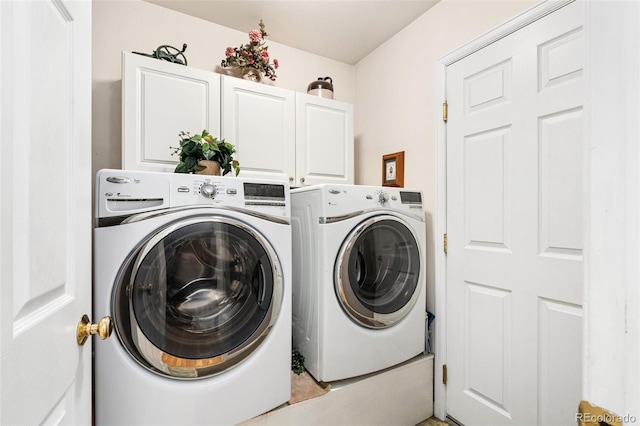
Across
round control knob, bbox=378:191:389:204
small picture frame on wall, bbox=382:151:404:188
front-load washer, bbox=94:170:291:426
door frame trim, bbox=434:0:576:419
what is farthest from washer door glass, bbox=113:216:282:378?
small picture frame on wall, bbox=382:151:404:188

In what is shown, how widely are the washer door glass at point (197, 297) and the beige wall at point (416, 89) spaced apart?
3.63 feet

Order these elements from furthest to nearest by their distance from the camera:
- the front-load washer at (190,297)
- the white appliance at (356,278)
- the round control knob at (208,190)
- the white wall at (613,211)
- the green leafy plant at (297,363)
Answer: the green leafy plant at (297,363) → the white appliance at (356,278) → the round control knob at (208,190) → the front-load washer at (190,297) → the white wall at (613,211)

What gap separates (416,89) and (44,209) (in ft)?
6.61

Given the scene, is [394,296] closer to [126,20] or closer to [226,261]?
[226,261]

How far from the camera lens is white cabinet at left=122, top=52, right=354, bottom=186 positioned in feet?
5.15

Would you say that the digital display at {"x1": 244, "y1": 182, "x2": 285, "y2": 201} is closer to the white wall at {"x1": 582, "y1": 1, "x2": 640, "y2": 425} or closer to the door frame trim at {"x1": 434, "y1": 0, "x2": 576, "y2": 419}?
the door frame trim at {"x1": 434, "y1": 0, "x2": 576, "y2": 419}

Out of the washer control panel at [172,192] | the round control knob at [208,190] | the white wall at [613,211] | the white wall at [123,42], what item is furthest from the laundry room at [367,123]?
the white wall at [613,211]

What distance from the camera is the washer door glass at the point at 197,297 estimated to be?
43.1 inches

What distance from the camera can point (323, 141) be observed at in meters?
2.12

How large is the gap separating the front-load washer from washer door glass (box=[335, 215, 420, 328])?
1.01ft

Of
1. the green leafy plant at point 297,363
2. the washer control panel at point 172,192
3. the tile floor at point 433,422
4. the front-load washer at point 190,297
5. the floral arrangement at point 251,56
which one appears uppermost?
the floral arrangement at point 251,56

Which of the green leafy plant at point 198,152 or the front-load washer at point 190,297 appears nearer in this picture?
the front-load washer at point 190,297

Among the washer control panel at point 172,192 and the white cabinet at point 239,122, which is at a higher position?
the white cabinet at point 239,122

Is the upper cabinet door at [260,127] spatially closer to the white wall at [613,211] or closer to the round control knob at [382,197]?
the round control knob at [382,197]
